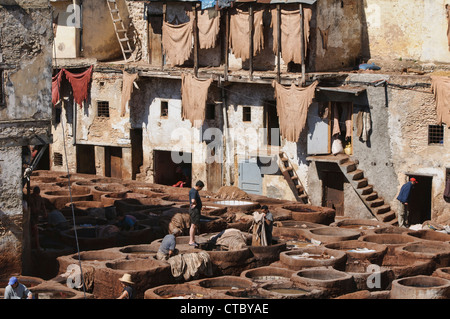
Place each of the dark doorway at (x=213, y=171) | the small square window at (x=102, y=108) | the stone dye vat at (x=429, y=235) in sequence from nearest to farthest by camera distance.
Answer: the stone dye vat at (x=429, y=235)
the dark doorway at (x=213, y=171)
the small square window at (x=102, y=108)

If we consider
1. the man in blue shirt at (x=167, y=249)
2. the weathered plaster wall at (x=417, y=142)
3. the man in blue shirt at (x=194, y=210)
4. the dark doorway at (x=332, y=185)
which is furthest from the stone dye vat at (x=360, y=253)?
the dark doorway at (x=332, y=185)

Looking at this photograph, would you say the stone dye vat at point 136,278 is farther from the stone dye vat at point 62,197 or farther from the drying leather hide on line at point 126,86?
the drying leather hide on line at point 126,86

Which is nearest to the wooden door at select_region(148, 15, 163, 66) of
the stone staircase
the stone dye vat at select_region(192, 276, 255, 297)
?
the stone staircase

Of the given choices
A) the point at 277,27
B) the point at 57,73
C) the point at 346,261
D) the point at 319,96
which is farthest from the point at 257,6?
the point at 346,261

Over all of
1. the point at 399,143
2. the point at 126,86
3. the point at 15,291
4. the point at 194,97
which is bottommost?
the point at 15,291

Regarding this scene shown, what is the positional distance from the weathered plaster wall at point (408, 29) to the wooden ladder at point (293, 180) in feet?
15.7

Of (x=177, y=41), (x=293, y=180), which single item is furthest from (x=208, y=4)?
(x=293, y=180)

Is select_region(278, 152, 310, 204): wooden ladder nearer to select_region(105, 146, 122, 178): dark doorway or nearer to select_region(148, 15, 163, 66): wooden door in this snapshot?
select_region(148, 15, 163, 66): wooden door

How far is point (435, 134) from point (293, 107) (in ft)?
15.1

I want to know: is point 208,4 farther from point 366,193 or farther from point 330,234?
point 330,234

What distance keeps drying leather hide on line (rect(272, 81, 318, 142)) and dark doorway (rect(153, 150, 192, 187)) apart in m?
5.53

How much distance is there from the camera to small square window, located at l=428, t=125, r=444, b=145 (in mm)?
26609

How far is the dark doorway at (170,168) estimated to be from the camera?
110ft

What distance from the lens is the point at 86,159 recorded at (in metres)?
35.8
